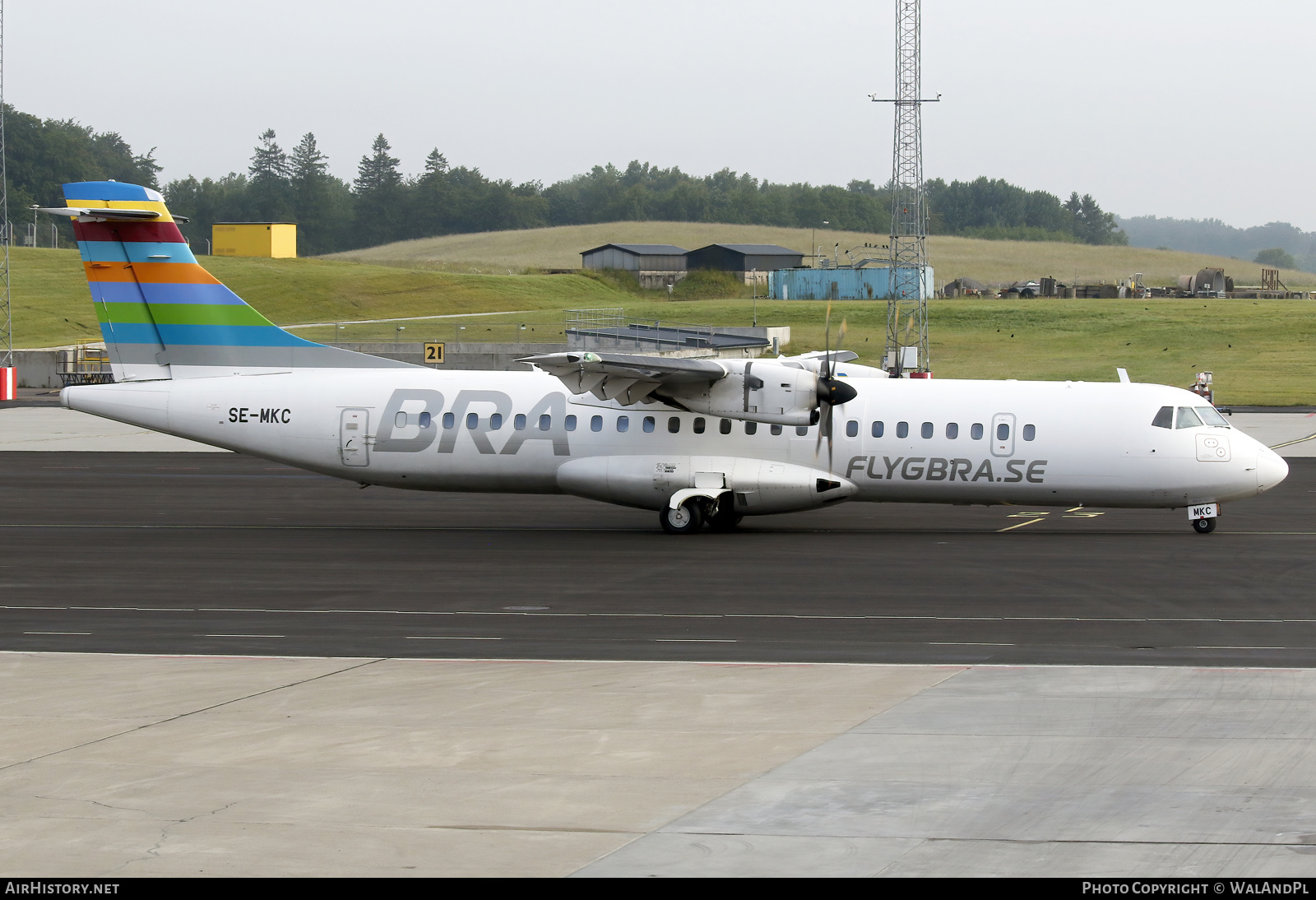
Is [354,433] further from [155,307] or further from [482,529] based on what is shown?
[155,307]

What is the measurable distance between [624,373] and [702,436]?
226 centimetres

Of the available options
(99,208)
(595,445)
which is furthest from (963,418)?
(99,208)

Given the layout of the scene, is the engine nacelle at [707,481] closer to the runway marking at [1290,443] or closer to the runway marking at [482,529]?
the runway marking at [482,529]

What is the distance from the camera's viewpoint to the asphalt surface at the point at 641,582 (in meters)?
15.6

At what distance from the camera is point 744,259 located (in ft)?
447

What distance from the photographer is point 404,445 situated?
85.7ft

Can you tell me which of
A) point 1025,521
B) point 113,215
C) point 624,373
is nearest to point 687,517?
point 624,373

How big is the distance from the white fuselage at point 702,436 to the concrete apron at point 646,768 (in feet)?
37.0

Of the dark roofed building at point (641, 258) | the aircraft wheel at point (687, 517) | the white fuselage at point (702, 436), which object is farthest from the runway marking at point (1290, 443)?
the dark roofed building at point (641, 258)

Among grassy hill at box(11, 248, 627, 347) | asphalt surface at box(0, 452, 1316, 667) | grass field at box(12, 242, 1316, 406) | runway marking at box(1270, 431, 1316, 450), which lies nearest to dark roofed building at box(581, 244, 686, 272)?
grass field at box(12, 242, 1316, 406)

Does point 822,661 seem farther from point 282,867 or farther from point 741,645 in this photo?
point 282,867

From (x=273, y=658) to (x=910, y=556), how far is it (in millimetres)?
11769

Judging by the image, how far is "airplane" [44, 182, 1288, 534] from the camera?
24688 mm

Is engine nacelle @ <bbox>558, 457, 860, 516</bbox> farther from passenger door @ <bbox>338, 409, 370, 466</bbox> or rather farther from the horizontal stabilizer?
the horizontal stabilizer
